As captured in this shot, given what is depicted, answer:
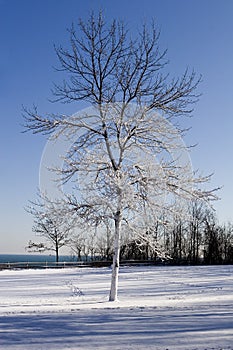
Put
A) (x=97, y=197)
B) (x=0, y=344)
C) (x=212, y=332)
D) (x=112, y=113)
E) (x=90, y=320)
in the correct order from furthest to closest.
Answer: (x=112, y=113) < (x=97, y=197) < (x=90, y=320) < (x=212, y=332) < (x=0, y=344)

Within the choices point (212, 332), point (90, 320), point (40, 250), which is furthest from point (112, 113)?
point (40, 250)

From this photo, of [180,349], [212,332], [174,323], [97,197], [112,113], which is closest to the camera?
[180,349]

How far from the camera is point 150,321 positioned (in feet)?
25.0

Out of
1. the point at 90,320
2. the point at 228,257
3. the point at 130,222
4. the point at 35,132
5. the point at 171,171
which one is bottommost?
the point at 228,257

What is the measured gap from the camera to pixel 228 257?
63.7m

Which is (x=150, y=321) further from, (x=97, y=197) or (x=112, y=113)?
(x=112, y=113)

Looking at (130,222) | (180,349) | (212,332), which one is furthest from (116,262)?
(180,349)

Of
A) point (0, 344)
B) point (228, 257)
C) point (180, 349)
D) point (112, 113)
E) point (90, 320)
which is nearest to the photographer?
point (180, 349)

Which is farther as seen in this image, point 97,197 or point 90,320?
point 97,197

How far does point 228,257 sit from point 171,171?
55.1m

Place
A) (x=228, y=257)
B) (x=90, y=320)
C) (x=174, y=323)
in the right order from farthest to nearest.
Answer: (x=228, y=257) → (x=90, y=320) → (x=174, y=323)

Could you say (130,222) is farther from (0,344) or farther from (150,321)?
(0,344)

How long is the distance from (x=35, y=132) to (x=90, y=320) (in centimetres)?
792

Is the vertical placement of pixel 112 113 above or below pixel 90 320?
above
